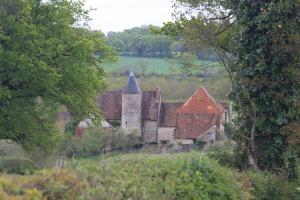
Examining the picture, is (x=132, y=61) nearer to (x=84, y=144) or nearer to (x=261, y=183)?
(x=84, y=144)

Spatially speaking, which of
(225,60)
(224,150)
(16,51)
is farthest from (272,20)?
(16,51)

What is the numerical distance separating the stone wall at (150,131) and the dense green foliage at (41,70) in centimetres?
1930

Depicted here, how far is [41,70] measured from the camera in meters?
24.8

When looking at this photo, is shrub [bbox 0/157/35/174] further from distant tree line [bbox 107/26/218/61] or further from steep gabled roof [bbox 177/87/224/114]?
distant tree line [bbox 107/26/218/61]

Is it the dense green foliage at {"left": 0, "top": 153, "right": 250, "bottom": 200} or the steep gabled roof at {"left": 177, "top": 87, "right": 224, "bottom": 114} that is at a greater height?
the dense green foliage at {"left": 0, "top": 153, "right": 250, "bottom": 200}

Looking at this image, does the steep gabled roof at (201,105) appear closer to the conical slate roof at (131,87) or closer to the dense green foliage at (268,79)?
the conical slate roof at (131,87)

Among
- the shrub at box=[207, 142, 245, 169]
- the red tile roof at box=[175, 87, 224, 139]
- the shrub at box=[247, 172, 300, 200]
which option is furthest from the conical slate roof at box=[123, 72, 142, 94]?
the shrub at box=[247, 172, 300, 200]

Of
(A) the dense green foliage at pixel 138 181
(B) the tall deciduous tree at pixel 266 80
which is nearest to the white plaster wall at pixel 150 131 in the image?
(B) the tall deciduous tree at pixel 266 80

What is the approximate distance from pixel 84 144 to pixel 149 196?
25900 millimetres

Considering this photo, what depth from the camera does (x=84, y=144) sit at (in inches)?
1347

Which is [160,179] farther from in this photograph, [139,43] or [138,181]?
[139,43]

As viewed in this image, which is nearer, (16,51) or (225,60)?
(225,60)

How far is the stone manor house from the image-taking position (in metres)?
44.8

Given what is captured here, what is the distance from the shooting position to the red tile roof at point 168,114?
47.9 m
